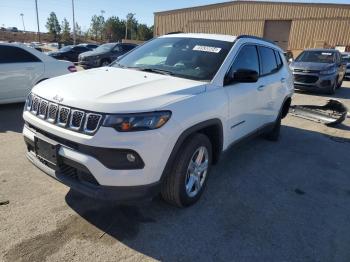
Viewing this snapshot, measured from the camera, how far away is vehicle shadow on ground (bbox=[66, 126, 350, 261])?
9.89 ft

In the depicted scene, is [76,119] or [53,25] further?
[53,25]

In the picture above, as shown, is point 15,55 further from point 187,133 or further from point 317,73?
point 317,73

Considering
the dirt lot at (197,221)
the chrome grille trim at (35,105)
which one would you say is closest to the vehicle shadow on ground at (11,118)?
the dirt lot at (197,221)

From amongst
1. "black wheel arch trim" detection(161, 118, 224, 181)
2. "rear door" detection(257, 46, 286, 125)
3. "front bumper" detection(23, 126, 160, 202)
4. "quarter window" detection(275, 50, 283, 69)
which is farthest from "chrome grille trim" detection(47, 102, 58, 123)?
"quarter window" detection(275, 50, 283, 69)

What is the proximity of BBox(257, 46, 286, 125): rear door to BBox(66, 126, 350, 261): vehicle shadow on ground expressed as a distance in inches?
36.8

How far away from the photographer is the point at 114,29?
316 feet

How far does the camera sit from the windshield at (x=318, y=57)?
13.6 m

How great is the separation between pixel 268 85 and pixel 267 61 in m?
0.46

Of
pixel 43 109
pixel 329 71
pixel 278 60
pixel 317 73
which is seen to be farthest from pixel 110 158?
pixel 329 71

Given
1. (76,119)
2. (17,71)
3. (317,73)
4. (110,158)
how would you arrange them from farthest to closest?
(317,73), (17,71), (76,119), (110,158)

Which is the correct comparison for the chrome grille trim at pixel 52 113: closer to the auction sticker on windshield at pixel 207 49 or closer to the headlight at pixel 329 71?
the auction sticker on windshield at pixel 207 49

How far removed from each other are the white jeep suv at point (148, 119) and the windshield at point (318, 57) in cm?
1030

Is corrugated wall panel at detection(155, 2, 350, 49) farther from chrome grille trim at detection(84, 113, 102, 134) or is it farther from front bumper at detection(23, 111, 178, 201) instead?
chrome grille trim at detection(84, 113, 102, 134)

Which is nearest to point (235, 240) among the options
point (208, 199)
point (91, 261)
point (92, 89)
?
point (208, 199)
